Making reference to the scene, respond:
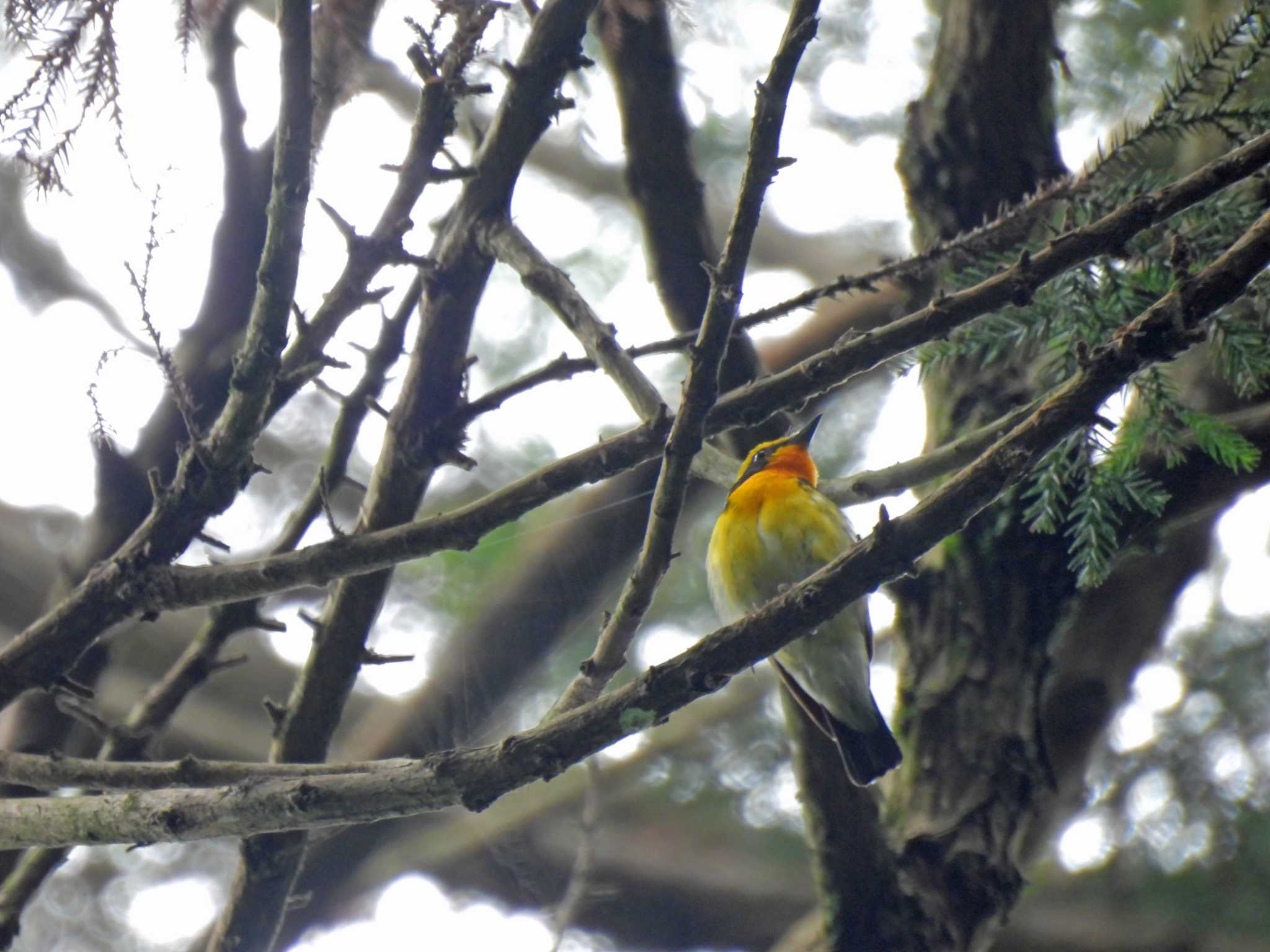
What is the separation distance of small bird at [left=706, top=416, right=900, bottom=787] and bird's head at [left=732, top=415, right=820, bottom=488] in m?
0.02

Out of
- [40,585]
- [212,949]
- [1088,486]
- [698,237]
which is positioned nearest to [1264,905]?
[1088,486]

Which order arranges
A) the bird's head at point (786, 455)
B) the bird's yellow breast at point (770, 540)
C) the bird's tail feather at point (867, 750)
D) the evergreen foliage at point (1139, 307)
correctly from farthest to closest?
1. the bird's head at point (786, 455)
2. the bird's yellow breast at point (770, 540)
3. the bird's tail feather at point (867, 750)
4. the evergreen foliage at point (1139, 307)

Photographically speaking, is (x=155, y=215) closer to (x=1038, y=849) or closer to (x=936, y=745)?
(x=936, y=745)

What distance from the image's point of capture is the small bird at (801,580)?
116 inches

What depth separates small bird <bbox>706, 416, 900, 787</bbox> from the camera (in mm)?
2951

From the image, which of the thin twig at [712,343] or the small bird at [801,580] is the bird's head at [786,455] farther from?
the thin twig at [712,343]

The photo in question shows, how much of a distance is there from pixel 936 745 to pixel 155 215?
7.62ft

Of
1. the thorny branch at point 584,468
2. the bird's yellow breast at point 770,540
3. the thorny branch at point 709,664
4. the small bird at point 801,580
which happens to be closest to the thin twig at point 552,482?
the thorny branch at point 584,468

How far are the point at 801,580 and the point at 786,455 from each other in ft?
2.13

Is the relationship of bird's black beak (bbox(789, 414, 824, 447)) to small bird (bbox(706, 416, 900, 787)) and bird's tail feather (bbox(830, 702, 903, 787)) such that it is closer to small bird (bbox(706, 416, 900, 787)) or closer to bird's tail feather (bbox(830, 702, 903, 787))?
small bird (bbox(706, 416, 900, 787))

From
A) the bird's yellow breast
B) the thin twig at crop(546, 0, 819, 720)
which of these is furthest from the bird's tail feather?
the thin twig at crop(546, 0, 819, 720)

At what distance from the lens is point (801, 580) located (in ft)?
9.83

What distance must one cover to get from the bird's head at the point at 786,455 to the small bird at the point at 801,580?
23 mm

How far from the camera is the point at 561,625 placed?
3.72 meters
